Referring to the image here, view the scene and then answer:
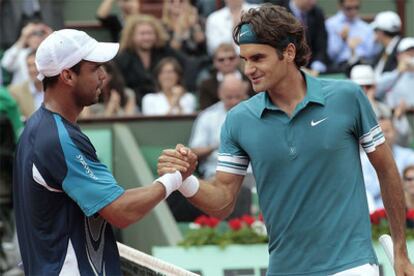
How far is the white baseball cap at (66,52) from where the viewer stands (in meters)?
5.43

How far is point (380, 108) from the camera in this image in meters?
12.3

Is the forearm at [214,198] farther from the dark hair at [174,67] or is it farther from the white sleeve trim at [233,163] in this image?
the dark hair at [174,67]

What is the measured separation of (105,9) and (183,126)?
2.92 meters

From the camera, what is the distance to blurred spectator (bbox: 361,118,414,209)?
11.0m

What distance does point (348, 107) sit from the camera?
5.54 meters

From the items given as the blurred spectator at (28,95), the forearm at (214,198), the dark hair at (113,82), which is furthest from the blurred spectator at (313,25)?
the forearm at (214,198)

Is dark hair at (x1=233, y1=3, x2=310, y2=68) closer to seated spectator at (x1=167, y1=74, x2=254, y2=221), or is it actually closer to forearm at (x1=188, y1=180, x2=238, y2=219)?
forearm at (x1=188, y1=180, x2=238, y2=219)

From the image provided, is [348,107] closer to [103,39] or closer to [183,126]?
[183,126]

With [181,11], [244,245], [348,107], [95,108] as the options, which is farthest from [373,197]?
[348,107]

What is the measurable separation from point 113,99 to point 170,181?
7.06 m

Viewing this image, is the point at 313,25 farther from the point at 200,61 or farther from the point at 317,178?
the point at 317,178

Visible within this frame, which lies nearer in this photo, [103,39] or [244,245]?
[244,245]

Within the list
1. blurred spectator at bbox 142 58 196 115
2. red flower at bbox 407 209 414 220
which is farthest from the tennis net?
blurred spectator at bbox 142 58 196 115

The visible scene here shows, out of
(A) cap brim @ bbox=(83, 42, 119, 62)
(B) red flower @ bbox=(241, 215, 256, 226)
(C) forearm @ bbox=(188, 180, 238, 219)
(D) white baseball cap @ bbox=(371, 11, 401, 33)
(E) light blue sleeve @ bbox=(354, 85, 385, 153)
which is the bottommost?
(B) red flower @ bbox=(241, 215, 256, 226)
